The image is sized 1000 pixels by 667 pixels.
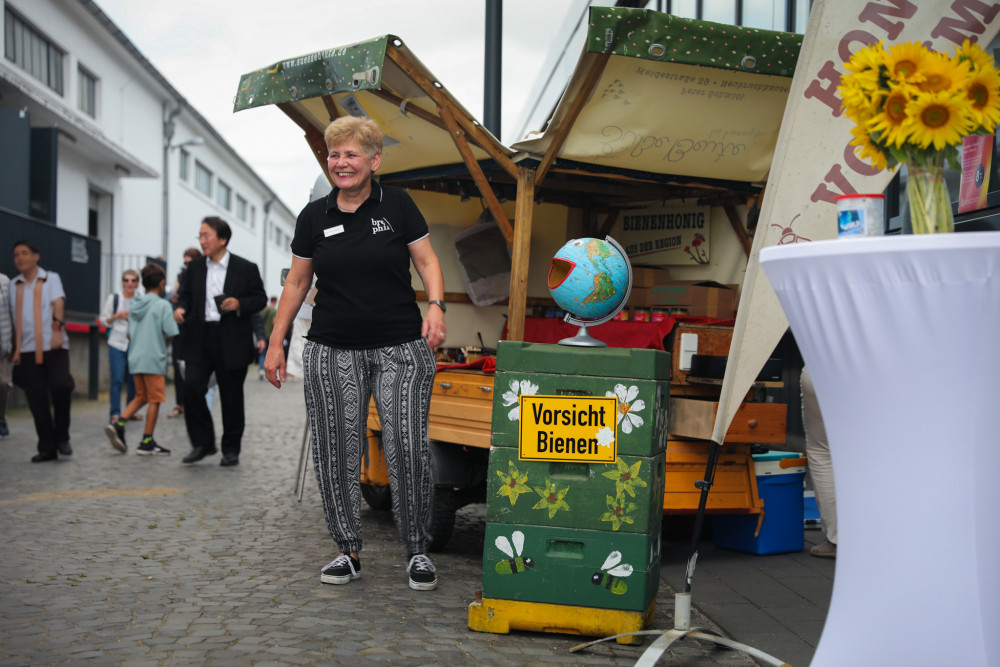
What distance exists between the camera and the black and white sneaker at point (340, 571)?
432 cm

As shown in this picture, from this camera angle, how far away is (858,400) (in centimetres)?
221

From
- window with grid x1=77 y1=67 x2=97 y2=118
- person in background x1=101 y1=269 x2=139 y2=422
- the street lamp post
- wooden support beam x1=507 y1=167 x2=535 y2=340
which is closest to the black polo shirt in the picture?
wooden support beam x1=507 y1=167 x2=535 y2=340

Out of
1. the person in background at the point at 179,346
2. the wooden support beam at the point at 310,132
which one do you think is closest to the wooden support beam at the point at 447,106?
the wooden support beam at the point at 310,132

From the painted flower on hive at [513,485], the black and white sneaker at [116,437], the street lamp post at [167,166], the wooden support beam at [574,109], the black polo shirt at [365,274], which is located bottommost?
the black and white sneaker at [116,437]

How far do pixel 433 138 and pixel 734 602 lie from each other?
3399 millimetres

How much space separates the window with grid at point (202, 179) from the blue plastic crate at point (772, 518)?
28.8 meters

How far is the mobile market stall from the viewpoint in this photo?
503 cm

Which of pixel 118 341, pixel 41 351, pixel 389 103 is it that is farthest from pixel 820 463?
pixel 118 341

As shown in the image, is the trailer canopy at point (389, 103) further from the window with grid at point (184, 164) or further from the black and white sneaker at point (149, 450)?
the window with grid at point (184, 164)

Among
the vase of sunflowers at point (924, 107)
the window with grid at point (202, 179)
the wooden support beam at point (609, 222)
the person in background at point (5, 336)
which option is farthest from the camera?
the window with grid at point (202, 179)

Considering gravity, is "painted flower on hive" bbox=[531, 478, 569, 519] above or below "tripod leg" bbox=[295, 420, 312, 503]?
above

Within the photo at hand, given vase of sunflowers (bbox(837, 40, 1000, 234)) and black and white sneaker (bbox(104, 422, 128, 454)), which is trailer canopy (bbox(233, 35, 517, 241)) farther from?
black and white sneaker (bbox(104, 422, 128, 454))

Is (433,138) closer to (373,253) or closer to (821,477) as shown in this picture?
(373,253)

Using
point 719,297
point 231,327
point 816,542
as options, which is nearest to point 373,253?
point 719,297
